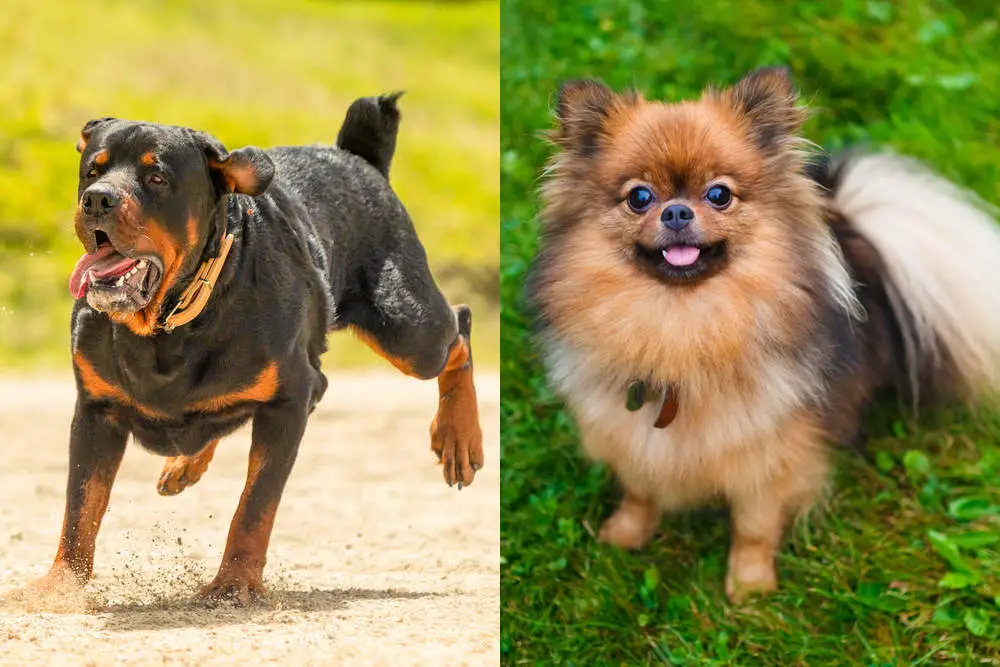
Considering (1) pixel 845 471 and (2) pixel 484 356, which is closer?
(1) pixel 845 471

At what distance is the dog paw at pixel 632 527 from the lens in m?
3.77

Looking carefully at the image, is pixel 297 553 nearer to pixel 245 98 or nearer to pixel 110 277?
pixel 110 277

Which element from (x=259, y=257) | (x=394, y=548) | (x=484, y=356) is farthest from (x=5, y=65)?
(x=259, y=257)

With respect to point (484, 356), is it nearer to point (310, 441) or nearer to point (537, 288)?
point (310, 441)

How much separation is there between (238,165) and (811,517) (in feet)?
7.79

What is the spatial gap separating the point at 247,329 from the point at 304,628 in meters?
0.68

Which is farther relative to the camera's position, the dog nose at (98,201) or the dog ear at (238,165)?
the dog ear at (238,165)

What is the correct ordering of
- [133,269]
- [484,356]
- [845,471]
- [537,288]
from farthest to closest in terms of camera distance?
[484,356] < [845,471] < [537,288] < [133,269]

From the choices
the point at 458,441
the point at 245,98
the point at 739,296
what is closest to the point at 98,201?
the point at 458,441

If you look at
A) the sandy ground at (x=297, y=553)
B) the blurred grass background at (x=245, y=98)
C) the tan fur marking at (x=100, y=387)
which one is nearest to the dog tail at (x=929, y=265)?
the sandy ground at (x=297, y=553)

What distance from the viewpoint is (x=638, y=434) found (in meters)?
3.47

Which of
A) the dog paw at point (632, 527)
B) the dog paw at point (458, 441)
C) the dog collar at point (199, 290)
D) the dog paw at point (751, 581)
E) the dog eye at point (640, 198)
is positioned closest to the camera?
the dog collar at point (199, 290)

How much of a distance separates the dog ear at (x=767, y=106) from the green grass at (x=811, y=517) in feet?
2.80

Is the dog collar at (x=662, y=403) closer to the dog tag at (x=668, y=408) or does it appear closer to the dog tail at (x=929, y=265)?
the dog tag at (x=668, y=408)
